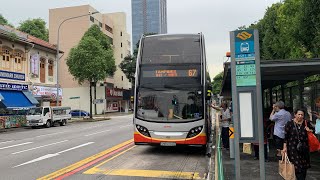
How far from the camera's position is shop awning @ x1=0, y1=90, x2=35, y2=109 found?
1217 inches

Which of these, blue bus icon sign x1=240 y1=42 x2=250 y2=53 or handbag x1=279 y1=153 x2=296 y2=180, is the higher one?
blue bus icon sign x1=240 y1=42 x2=250 y2=53

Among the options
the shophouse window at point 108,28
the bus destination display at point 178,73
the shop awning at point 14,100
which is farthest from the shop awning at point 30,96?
the shophouse window at point 108,28

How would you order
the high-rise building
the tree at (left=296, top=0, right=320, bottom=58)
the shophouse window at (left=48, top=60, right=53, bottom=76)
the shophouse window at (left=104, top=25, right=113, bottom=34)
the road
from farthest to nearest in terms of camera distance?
1. the high-rise building
2. the shophouse window at (left=104, top=25, right=113, bottom=34)
3. the shophouse window at (left=48, top=60, right=53, bottom=76)
4. the tree at (left=296, top=0, right=320, bottom=58)
5. the road

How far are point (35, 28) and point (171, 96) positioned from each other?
60.1 m

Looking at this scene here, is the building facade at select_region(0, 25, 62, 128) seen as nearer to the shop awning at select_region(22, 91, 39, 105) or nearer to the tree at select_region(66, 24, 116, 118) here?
the shop awning at select_region(22, 91, 39, 105)

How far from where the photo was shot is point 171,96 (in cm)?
1251

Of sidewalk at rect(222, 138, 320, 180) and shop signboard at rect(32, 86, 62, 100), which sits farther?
shop signboard at rect(32, 86, 62, 100)

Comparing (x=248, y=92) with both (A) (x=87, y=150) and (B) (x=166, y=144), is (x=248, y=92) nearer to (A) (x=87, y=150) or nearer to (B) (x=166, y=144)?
(B) (x=166, y=144)

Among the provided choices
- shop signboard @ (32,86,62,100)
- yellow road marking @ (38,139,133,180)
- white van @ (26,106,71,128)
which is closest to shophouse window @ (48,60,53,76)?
shop signboard @ (32,86,62,100)

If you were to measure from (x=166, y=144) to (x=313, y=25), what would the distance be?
1285 cm

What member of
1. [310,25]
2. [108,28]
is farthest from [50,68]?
[310,25]

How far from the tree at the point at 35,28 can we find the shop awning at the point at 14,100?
3354cm

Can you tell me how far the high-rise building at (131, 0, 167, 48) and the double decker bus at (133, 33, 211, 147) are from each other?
2988 inches

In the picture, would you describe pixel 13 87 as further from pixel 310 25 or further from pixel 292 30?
pixel 310 25
